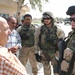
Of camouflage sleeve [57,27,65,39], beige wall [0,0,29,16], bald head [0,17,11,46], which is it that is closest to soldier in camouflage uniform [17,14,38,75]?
camouflage sleeve [57,27,65,39]

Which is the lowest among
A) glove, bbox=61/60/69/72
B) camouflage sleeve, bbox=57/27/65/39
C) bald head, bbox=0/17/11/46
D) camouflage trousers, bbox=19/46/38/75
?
camouflage trousers, bbox=19/46/38/75

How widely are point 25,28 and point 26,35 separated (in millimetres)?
169

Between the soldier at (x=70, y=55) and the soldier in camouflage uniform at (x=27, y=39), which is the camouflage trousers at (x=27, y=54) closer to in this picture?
the soldier in camouflage uniform at (x=27, y=39)

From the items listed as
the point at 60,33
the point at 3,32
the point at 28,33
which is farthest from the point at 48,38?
the point at 3,32

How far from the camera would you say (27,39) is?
5234 mm

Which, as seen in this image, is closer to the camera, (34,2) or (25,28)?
(25,28)

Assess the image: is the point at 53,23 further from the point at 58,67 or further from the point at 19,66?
the point at 19,66

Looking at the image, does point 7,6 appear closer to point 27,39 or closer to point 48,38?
point 27,39

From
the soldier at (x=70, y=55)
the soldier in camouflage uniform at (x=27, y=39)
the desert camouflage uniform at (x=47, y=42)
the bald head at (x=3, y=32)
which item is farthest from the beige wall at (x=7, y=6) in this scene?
the bald head at (x=3, y=32)

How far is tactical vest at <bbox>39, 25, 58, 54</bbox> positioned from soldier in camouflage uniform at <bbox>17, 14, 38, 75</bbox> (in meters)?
0.57

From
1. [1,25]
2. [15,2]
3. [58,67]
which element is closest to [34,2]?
[15,2]

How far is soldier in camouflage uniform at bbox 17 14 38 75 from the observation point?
5204 millimetres

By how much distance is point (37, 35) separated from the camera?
4.71 metres

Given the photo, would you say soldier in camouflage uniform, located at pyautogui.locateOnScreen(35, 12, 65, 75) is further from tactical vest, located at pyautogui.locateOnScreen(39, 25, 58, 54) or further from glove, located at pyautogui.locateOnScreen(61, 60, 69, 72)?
glove, located at pyautogui.locateOnScreen(61, 60, 69, 72)
